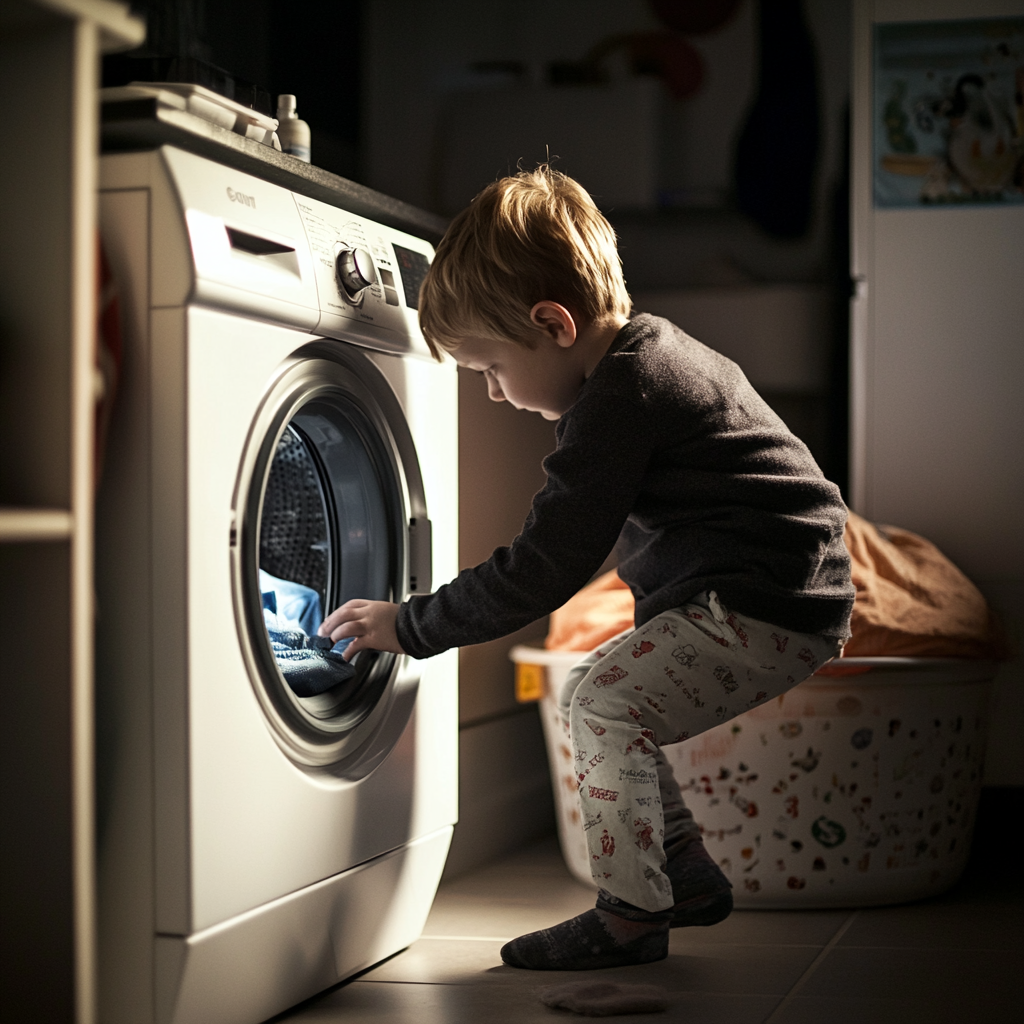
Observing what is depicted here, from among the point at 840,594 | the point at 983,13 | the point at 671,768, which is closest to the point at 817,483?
the point at 840,594

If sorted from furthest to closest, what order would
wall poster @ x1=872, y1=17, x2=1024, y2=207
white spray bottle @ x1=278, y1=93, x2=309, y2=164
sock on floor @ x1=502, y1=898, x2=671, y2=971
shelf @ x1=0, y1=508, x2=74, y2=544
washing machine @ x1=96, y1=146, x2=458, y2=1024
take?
wall poster @ x1=872, y1=17, x2=1024, y2=207, white spray bottle @ x1=278, y1=93, x2=309, y2=164, sock on floor @ x1=502, y1=898, x2=671, y2=971, washing machine @ x1=96, y1=146, x2=458, y2=1024, shelf @ x1=0, y1=508, x2=74, y2=544

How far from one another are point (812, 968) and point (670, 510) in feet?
1.72

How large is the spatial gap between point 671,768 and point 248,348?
31.7 inches

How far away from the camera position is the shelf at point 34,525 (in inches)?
32.5

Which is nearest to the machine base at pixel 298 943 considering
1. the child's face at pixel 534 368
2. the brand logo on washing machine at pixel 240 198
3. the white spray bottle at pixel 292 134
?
the child's face at pixel 534 368

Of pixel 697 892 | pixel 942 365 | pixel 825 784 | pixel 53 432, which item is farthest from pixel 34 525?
pixel 942 365

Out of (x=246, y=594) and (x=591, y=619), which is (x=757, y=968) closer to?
(x=591, y=619)

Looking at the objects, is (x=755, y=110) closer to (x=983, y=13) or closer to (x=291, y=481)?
(x=983, y=13)

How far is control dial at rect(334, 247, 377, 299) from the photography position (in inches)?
50.3

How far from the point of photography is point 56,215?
2.87 ft

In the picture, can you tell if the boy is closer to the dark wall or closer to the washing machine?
the washing machine

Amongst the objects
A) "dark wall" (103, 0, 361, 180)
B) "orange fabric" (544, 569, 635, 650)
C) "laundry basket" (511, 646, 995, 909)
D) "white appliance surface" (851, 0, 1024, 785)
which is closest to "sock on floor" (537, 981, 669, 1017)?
"laundry basket" (511, 646, 995, 909)

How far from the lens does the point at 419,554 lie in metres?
1.43

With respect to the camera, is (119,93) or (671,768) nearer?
(119,93)
